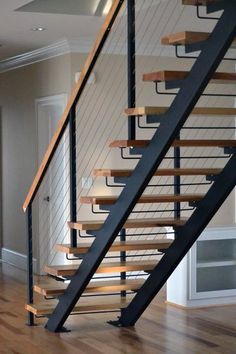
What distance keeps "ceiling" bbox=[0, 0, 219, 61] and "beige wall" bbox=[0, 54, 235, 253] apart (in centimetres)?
57

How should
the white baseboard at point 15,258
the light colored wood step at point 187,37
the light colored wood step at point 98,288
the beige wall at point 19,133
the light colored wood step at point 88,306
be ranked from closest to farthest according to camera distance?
the light colored wood step at point 187,37, the light colored wood step at point 98,288, the light colored wood step at point 88,306, the beige wall at point 19,133, the white baseboard at point 15,258

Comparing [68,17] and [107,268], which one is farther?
[68,17]

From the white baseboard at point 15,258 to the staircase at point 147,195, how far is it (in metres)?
2.79

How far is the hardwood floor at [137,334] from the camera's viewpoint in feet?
17.9

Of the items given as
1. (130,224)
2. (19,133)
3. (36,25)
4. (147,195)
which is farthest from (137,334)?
(19,133)

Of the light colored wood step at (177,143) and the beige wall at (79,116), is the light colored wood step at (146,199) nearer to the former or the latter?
the light colored wood step at (177,143)

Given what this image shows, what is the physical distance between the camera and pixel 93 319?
6527 mm

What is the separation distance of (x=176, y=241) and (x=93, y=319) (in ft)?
4.09

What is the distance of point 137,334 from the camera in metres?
5.93

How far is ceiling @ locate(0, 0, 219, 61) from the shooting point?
22.0 feet

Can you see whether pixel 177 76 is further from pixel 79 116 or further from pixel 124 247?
pixel 79 116

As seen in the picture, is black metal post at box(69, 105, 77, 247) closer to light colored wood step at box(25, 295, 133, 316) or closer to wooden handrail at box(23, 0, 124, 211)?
wooden handrail at box(23, 0, 124, 211)

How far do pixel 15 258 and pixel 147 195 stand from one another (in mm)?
4894

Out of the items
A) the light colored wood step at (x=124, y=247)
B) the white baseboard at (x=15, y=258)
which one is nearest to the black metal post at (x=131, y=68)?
the light colored wood step at (x=124, y=247)
